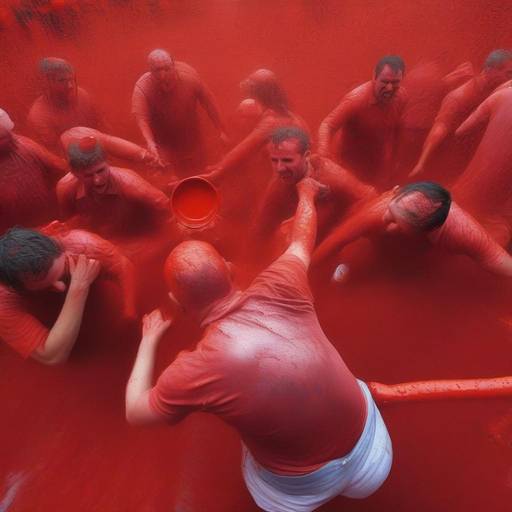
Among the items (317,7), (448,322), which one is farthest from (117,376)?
(317,7)

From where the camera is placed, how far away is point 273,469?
1.89 metres

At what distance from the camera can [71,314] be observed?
2.11 meters

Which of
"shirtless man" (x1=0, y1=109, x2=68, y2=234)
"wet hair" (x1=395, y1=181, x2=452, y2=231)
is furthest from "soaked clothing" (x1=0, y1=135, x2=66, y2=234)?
"wet hair" (x1=395, y1=181, x2=452, y2=231)

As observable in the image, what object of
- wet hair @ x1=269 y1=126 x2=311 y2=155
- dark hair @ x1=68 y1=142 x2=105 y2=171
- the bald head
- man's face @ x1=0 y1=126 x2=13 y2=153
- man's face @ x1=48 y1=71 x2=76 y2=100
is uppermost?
man's face @ x1=48 y1=71 x2=76 y2=100

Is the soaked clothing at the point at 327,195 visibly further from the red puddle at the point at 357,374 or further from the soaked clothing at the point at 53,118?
the soaked clothing at the point at 53,118

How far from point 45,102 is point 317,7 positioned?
3.99m

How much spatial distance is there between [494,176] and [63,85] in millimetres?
3467

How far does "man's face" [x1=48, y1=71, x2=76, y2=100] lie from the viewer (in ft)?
11.0

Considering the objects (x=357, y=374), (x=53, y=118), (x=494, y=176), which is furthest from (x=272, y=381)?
(x=53, y=118)

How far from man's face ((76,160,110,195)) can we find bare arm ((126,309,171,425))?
1.04m

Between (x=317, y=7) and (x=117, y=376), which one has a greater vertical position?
(x=317, y=7)

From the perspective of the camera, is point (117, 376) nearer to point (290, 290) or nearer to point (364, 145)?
point (290, 290)

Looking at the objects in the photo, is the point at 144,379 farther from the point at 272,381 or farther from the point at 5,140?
the point at 5,140

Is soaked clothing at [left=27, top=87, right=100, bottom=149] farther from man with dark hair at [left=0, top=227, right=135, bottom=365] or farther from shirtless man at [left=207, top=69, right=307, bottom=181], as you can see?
man with dark hair at [left=0, top=227, right=135, bottom=365]
